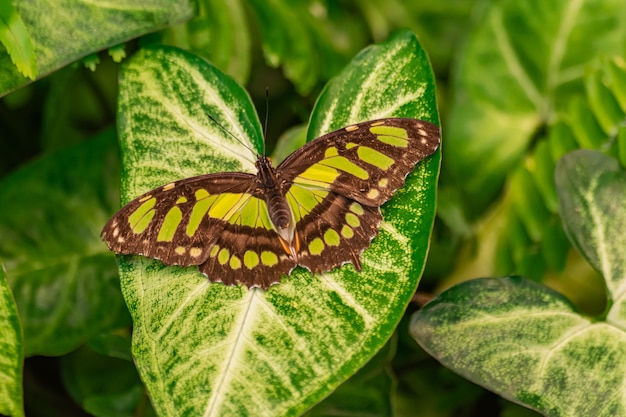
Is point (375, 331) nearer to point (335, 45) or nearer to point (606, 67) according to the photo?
point (606, 67)

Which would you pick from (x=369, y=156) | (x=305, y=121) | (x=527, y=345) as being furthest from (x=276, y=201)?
(x=305, y=121)

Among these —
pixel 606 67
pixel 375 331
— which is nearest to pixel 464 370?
pixel 375 331

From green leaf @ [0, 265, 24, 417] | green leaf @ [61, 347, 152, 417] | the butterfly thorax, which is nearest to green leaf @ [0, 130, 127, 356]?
green leaf @ [61, 347, 152, 417]

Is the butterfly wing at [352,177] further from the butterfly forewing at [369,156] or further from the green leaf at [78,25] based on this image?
the green leaf at [78,25]

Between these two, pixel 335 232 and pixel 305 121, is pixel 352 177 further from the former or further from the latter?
pixel 305 121

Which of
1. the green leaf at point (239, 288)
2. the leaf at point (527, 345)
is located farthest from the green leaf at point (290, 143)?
the leaf at point (527, 345)

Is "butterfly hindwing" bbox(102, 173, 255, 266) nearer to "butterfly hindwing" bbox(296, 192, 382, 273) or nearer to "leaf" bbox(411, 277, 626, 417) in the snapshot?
"butterfly hindwing" bbox(296, 192, 382, 273)
